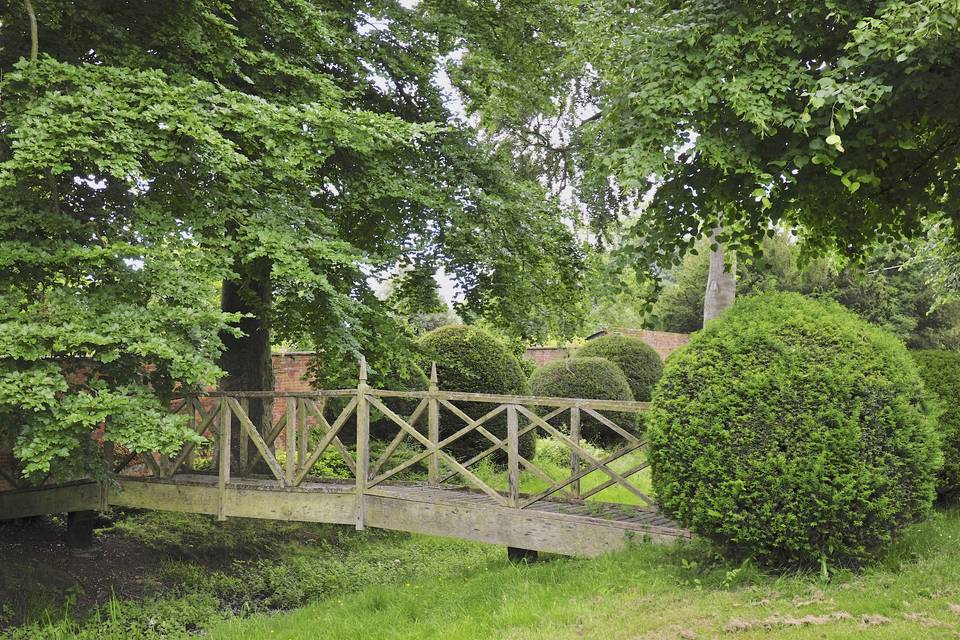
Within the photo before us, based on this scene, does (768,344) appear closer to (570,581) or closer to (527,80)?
(570,581)

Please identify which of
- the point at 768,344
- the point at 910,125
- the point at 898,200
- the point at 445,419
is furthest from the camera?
the point at 445,419

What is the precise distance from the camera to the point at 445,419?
42.8ft

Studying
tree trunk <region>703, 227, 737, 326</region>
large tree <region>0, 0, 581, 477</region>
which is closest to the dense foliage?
tree trunk <region>703, 227, 737, 326</region>

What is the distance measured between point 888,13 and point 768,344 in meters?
2.41

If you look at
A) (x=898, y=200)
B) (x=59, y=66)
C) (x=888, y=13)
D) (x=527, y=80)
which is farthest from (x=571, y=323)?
(x=59, y=66)

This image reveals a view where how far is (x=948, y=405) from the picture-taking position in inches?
295

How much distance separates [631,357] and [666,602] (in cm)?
1334

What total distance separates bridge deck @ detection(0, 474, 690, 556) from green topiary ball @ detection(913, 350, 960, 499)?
109 inches

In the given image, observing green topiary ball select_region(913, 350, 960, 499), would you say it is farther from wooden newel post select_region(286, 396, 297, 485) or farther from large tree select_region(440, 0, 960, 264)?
wooden newel post select_region(286, 396, 297, 485)

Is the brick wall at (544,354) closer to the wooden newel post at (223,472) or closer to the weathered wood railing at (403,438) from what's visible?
the weathered wood railing at (403,438)

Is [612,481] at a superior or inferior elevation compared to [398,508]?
superior

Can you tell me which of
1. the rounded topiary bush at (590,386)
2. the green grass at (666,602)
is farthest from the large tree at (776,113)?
the rounded topiary bush at (590,386)

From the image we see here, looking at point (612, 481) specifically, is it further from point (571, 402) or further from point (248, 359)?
point (248, 359)

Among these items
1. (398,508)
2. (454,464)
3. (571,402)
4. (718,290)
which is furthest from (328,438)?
(718,290)
